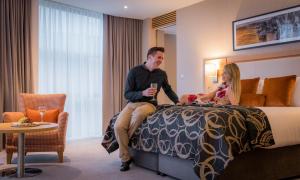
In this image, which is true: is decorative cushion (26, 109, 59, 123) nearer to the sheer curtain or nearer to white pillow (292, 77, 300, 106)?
the sheer curtain

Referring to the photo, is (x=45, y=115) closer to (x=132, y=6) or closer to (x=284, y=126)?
(x=132, y=6)

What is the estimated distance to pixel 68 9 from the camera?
5605 mm

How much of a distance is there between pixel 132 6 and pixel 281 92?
324 centimetres

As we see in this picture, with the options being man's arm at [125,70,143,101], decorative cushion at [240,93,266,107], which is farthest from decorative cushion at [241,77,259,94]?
man's arm at [125,70,143,101]

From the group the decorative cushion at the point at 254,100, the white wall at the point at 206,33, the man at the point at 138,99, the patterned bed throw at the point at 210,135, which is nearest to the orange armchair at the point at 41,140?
the man at the point at 138,99

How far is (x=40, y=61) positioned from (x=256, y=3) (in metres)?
3.75

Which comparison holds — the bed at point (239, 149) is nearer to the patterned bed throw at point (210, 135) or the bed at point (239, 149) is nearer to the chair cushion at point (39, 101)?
the patterned bed throw at point (210, 135)

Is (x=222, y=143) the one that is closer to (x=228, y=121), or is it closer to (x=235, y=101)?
(x=228, y=121)

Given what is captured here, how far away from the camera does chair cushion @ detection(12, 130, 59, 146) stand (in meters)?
3.55

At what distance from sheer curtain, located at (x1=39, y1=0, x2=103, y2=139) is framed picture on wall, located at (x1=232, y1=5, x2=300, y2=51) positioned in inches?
112

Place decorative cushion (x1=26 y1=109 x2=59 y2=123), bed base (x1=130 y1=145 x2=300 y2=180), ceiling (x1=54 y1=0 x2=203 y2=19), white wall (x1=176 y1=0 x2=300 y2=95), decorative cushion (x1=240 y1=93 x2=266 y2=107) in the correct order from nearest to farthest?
bed base (x1=130 y1=145 x2=300 y2=180) → decorative cushion (x1=240 y1=93 x2=266 y2=107) → decorative cushion (x1=26 y1=109 x2=59 y2=123) → white wall (x1=176 y1=0 x2=300 y2=95) → ceiling (x1=54 y1=0 x2=203 y2=19)

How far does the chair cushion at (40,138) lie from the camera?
11.6 ft

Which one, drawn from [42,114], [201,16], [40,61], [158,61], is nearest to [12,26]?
[40,61]

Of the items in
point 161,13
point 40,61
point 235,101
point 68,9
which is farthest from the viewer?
point 161,13
